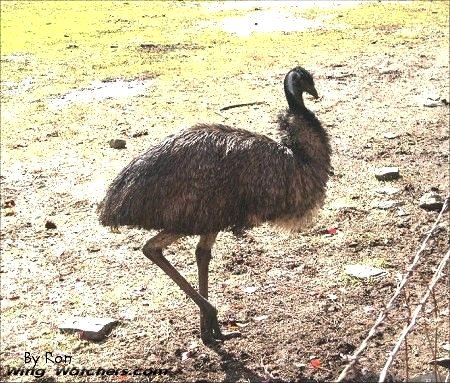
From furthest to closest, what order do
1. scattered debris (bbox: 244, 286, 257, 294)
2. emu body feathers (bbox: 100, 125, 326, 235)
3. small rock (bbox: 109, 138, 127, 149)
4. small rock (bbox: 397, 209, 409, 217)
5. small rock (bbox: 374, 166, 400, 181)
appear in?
small rock (bbox: 109, 138, 127, 149)
small rock (bbox: 374, 166, 400, 181)
small rock (bbox: 397, 209, 409, 217)
scattered debris (bbox: 244, 286, 257, 294)
emu body feathers (bbox: 100, 125, 326, 235)

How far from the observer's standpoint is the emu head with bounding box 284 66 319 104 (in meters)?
5.00

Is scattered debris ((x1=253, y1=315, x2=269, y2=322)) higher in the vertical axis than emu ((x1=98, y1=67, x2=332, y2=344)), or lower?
lower

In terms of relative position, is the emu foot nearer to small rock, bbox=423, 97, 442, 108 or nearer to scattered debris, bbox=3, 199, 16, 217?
scattered debris, bbox=3, 199, 16, 217

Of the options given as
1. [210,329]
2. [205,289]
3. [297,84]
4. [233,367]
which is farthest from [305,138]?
[233,367]

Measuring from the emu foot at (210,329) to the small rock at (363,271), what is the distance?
3.95ft

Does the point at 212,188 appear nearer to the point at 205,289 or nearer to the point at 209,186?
the point at 209,186

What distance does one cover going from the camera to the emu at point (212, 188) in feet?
14.6

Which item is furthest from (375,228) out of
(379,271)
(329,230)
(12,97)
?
(12,97)

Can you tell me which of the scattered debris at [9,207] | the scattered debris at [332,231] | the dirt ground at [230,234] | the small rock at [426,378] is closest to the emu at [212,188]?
the dirt ground at [230,234]

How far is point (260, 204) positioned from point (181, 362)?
1.04 meters

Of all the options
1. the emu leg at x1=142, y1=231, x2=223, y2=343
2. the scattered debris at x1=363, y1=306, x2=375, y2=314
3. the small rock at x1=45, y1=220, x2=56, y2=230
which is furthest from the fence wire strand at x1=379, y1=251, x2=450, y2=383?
the small rock at x1=45, y1=220, x2=56, y2=230

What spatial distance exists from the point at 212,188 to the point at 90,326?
129cm

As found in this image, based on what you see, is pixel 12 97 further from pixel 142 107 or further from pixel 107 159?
pixel 107 159

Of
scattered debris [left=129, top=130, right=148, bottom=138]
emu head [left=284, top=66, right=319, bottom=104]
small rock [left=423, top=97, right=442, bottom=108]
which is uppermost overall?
emu head [left=284, top=66, right=319, bottom=104]
